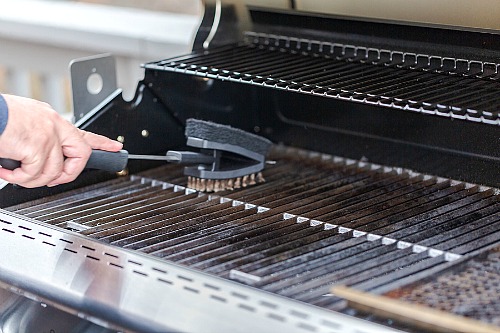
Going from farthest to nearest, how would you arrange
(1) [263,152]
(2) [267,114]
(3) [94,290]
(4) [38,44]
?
(4) [38,44] → (2) [267,114] → (1) [263,152] → (3) [94,290]

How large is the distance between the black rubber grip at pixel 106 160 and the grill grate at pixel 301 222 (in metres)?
0.10

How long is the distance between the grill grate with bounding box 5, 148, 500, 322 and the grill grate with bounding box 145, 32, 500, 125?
198mm

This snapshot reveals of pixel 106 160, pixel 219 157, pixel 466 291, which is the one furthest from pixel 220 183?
pixel 466 291

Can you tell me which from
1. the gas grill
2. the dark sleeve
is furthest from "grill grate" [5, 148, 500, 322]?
the dark sleeve

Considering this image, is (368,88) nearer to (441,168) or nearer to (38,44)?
(441,168)

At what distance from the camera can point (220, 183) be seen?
160cm

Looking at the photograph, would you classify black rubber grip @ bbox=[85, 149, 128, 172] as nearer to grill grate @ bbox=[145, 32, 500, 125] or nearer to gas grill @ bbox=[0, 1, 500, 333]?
gas grill @ bbox=[0, 1, 500, 333]

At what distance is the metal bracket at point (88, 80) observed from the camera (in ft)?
5.33

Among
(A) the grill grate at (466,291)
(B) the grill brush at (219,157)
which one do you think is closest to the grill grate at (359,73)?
(B) the grill brush at (219,157)

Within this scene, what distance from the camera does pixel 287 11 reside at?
1714 mm

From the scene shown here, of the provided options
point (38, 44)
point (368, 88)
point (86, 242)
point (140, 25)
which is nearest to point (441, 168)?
point (368, 88)

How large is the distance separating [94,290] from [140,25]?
4.82 feet

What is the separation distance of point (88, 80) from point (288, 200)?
1.55 ft

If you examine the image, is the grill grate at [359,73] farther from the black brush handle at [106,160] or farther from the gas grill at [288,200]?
the black brush handle at [106,160]
